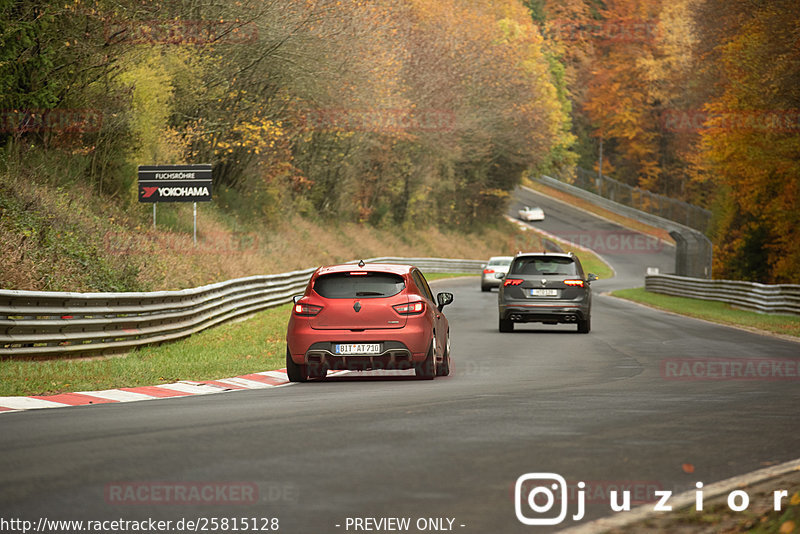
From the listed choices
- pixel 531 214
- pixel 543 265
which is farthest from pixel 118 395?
pixel 531 214

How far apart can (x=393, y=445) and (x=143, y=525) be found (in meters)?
2.73

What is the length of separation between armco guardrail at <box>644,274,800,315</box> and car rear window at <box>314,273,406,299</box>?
22.0m

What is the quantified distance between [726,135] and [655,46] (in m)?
54.7

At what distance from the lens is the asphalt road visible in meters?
6.44

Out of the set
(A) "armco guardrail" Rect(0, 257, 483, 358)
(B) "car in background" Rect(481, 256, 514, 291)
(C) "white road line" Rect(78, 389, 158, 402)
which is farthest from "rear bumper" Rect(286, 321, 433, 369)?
(B) "car in background" Rect(481, 256, 514, 291)

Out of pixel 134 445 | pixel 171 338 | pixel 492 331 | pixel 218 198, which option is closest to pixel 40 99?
pixel 171 338

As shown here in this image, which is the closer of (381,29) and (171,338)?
(171,338)

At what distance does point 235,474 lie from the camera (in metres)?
7.23

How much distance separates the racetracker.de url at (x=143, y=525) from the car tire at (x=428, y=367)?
8.59 m

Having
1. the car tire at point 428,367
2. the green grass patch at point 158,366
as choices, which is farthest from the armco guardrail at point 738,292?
the car tire at point 428,367

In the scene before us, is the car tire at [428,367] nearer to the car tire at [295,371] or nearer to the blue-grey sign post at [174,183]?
the car tire at [295,371]

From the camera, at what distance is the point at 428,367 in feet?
48.4

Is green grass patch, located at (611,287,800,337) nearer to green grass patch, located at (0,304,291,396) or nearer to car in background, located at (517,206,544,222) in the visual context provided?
green grass patch, located at (0,304,291,396)

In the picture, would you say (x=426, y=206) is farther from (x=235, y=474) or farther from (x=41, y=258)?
(x=235, y=474)
